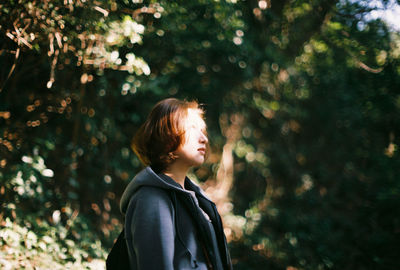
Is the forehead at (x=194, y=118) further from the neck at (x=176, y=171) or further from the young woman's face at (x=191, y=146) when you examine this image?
the neck at (x=176, y=171)

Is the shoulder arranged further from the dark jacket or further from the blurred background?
the blurred background

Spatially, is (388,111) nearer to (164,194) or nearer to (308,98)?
(308,98)

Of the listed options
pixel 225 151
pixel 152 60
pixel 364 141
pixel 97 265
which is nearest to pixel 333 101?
pixel 364 141

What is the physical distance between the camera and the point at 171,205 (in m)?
1.56

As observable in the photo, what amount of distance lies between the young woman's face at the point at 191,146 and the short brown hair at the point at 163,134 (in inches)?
1.0

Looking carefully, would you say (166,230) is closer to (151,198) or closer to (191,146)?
(151,198)

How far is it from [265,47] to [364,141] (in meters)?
2.17

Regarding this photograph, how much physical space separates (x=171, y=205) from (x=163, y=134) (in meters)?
0.36

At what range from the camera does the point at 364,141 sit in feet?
17.9

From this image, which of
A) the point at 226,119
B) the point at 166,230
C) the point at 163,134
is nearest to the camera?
the point at 166,230

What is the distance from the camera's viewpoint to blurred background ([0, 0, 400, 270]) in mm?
3084

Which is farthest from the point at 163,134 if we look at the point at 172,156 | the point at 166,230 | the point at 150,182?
the point at 166,230

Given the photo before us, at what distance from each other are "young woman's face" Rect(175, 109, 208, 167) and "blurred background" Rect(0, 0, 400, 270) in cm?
152

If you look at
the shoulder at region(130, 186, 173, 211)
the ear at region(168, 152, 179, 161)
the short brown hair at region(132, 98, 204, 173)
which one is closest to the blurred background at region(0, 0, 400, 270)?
the short brown hair at region(132, 98, 204, 173)
